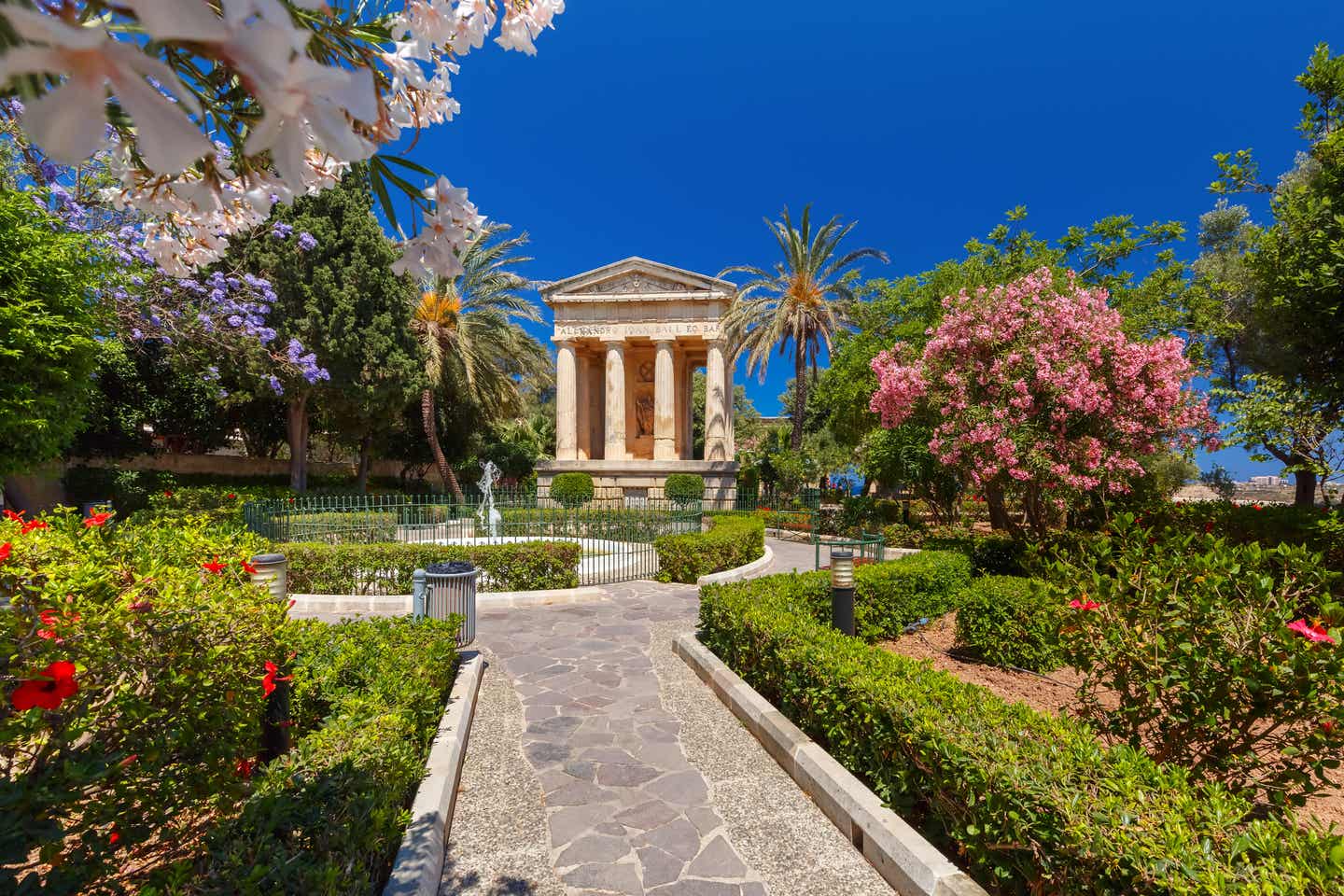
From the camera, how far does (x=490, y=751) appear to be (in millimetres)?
4824

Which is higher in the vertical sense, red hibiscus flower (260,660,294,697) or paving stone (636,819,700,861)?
red hibiscus flower (260,660,294,697)

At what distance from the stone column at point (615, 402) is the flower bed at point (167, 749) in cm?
2288

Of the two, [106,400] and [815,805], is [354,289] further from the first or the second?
[815,805]

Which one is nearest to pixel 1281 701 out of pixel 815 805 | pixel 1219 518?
pixel 815 805

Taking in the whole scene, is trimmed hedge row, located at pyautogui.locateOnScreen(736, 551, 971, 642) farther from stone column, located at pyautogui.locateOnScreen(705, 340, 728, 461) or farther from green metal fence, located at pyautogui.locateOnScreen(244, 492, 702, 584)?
stone column, located at pyautogui.locateOnScreen(705, 340, 728, 461)

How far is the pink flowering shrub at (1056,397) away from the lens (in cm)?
878

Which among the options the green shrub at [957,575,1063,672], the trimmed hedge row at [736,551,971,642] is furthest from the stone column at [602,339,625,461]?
the green shrub at [957,575,1063,672]

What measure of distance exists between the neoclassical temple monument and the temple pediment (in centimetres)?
4

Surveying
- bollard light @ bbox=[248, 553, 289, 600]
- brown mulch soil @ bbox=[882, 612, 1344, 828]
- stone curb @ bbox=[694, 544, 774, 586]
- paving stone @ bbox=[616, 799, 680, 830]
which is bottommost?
paving stone @ bbox=[616, 799, 680, 830]

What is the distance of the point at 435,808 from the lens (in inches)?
139

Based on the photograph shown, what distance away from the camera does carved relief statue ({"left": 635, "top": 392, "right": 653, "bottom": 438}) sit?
2959 cm

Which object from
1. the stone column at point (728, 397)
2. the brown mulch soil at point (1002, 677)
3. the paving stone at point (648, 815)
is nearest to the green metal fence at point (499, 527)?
the brown mulch soil at point (1002, 677)

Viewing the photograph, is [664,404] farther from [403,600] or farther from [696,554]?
[403,600]

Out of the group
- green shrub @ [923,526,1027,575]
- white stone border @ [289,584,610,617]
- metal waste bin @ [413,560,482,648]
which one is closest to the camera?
metal waste bin @ [413,560,482,648]
